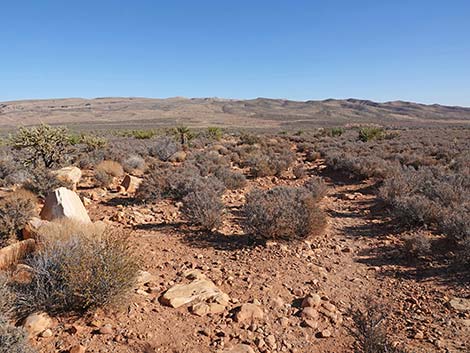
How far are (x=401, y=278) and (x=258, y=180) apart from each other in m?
7.74

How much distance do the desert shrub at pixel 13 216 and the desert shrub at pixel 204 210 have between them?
9.15 feet

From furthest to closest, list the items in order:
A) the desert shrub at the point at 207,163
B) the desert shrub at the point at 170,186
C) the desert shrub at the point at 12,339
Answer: the desert shrub at the point at 207,163
the desert shrub at the point at 170,186
the desert shrub at the point at 12,339

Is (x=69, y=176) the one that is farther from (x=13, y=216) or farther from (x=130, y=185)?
(x=13, y=216)

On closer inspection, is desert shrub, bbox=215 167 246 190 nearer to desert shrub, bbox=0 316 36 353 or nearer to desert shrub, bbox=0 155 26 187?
desert shrub, bbox=0 155 26 187

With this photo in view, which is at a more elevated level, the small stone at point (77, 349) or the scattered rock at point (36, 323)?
the scattered rock at point (36, 323)

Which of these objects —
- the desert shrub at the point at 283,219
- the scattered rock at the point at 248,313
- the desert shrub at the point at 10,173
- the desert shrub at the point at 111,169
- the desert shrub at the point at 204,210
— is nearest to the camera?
the scattered rock at the point at 248,313

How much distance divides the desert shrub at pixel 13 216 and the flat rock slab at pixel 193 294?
308cm

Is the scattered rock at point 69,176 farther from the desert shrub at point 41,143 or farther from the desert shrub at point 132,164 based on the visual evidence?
the desert shrub at point 132,164

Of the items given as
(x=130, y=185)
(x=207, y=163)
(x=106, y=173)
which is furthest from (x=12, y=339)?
(x=207, y=163)

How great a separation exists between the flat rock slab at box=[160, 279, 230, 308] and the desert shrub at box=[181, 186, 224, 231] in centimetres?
217

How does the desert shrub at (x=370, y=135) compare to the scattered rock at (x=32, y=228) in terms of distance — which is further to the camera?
the desert shrub at (x=370, y=135)

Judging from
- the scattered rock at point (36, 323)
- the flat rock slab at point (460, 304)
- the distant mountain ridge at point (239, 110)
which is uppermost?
the distant mountain ridge at point (239, 110)

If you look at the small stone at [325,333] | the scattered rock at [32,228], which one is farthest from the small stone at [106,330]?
the scattered rock at [32,228]

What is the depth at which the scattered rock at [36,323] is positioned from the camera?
3240 mm
